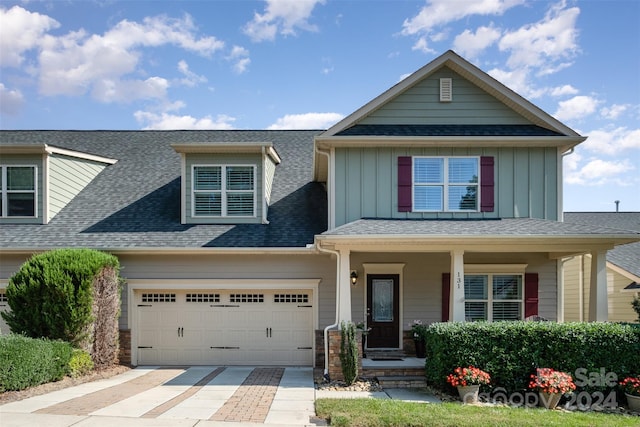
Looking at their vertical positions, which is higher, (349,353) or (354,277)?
(354,277)

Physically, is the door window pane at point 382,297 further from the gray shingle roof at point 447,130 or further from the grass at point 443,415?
the grass at point 443,415

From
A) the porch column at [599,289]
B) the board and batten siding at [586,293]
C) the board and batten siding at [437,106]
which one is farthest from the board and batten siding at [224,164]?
the board and batten siding at [586,293]

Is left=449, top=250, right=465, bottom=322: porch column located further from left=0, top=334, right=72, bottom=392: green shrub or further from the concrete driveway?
left=0, top=334, right=72, bottom=392: green shrub

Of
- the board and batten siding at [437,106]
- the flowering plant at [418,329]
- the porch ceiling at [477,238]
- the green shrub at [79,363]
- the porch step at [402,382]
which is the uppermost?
the board and batten siding at [437,106]

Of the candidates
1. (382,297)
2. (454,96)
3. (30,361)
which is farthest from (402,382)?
(454,96)

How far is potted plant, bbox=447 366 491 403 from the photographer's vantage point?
9.29 meters

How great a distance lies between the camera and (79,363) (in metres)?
11.2

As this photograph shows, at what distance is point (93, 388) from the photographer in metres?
10.3

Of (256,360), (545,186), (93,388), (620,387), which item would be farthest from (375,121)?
(93,388)

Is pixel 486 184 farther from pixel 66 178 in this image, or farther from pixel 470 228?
pixel 66 178

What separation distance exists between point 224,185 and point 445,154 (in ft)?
19.3

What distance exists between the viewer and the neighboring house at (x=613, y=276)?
Answer: 15530 mm

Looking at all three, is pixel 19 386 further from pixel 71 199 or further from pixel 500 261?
pixel 500 261

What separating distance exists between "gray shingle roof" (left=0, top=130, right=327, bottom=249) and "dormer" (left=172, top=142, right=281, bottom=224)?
35 centimetres
